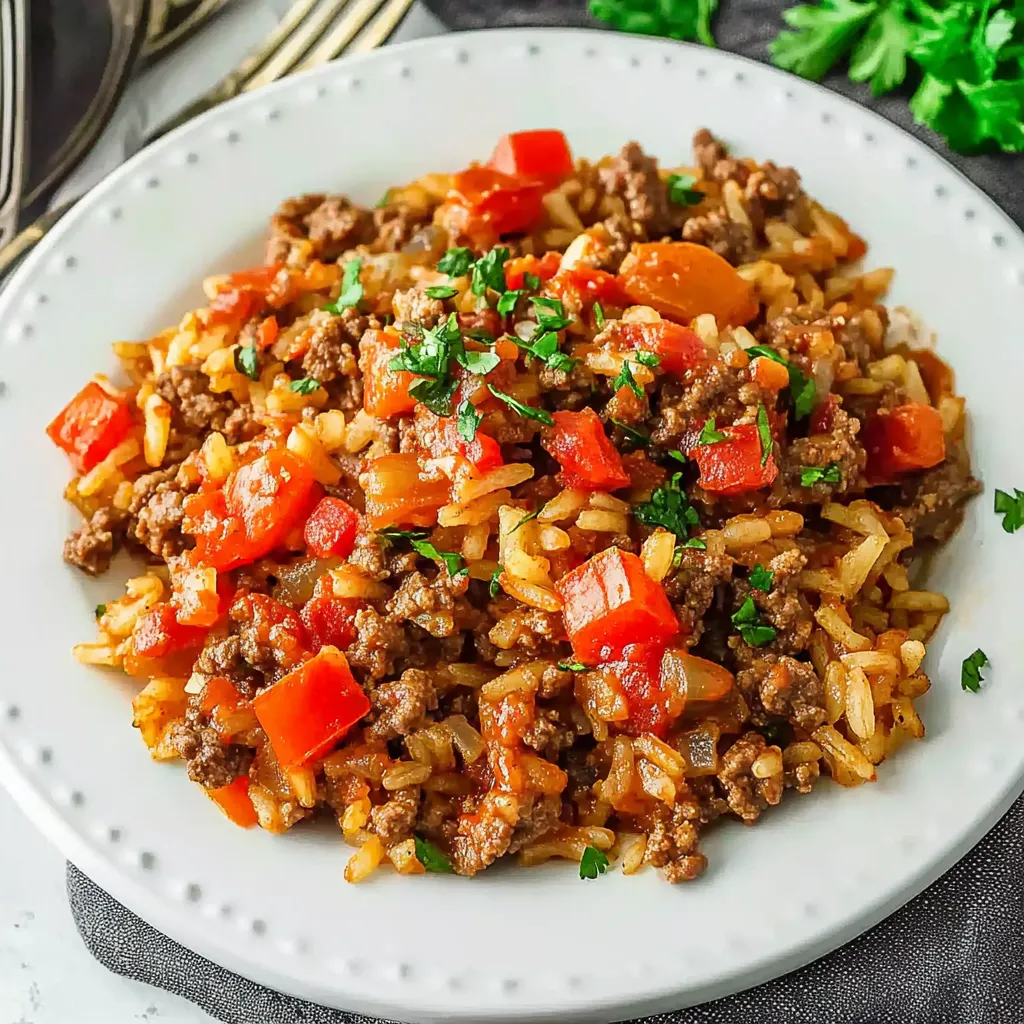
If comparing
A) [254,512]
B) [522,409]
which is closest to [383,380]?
[522,409]

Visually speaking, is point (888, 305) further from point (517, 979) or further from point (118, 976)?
point (118, 976)

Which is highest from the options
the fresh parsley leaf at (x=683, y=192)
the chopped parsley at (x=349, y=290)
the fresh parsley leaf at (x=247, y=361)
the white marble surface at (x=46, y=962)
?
the chopped parsley at (x=349, y=290)

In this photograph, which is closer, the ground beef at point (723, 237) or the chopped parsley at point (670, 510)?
the chopped parsley at point (670, 510)

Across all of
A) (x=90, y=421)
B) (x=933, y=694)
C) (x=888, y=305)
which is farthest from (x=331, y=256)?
(x=933, y=694)

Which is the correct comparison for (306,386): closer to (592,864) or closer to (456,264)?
(456,264)

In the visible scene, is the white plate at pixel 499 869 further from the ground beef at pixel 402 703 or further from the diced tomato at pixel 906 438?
the ground beef at pixel 402 703

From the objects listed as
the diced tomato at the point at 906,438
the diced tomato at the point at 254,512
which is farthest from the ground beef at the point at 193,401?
the diced tomato at the point at 906,438

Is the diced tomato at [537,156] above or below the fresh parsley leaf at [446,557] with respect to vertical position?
above
